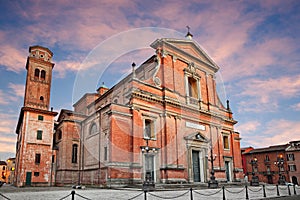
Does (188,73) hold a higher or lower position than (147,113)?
higher

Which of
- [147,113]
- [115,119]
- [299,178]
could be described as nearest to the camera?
[115,119]

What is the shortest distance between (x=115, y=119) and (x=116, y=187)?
5.32 m

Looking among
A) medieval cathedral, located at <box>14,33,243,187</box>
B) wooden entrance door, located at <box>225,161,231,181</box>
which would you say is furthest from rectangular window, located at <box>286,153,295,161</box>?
wooden entrance door, located at <box>225,161,231,181</box>

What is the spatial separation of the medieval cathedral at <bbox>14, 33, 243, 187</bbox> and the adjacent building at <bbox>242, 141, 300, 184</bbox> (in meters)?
25.0

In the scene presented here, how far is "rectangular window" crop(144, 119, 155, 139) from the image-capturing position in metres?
22.7

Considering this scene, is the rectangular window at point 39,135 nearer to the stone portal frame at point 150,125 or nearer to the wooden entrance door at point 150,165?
the stone portal frame at point 150,125

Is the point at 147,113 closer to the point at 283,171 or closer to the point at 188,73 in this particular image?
the point at 188,73

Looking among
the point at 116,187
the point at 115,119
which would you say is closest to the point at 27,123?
the point at 115,119

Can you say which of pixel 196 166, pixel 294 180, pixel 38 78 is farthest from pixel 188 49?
pixel 294 180

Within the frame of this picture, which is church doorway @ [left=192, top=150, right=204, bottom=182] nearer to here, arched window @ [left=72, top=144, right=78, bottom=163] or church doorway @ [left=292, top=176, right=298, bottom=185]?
arched window @ [left=72, top=144, right=78, bottom=163]

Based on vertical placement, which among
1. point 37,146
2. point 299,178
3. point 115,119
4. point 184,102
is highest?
point 184,102

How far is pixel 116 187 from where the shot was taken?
18.9 metres

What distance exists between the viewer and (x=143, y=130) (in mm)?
21766

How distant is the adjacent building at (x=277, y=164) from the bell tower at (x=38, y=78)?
1522 inches
